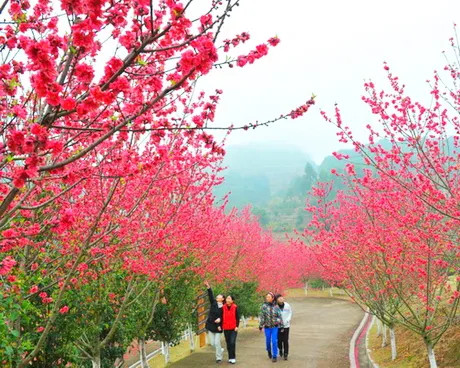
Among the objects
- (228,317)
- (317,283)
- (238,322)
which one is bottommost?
(317,283)

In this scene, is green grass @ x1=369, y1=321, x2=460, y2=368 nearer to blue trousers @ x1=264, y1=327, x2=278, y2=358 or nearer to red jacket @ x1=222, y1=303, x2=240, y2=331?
blue trousers @ x1=264, y1=327, x2=278, y2=358

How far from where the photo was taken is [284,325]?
10.2 metres

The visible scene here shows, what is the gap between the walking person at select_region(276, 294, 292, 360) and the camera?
1027 centimetres

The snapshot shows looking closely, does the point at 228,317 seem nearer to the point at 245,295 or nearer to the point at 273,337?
the point at 273,337

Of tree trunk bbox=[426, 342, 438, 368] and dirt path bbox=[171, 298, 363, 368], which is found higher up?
tree trunk bbox=[426, 342, 438, 368]

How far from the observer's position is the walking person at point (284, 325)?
33.7 feet

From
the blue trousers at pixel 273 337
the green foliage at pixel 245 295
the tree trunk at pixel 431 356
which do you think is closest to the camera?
the tree trunk at pixel 431 356

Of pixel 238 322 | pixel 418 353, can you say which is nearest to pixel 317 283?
pixel 418 353

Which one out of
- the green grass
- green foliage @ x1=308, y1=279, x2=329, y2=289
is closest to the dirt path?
the green grass

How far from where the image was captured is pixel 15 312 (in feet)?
13.2

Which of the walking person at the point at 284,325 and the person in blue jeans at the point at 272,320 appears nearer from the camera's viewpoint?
the person in blue jeans at the point at 272,320

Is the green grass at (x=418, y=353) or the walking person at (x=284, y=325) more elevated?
the walking person at (x=284, y=325)

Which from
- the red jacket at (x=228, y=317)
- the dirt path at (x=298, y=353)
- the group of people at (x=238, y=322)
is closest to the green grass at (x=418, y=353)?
the dirt path at (x=298, y=353)

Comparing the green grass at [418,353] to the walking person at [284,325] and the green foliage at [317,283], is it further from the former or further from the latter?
the green foliage at [317,283]
